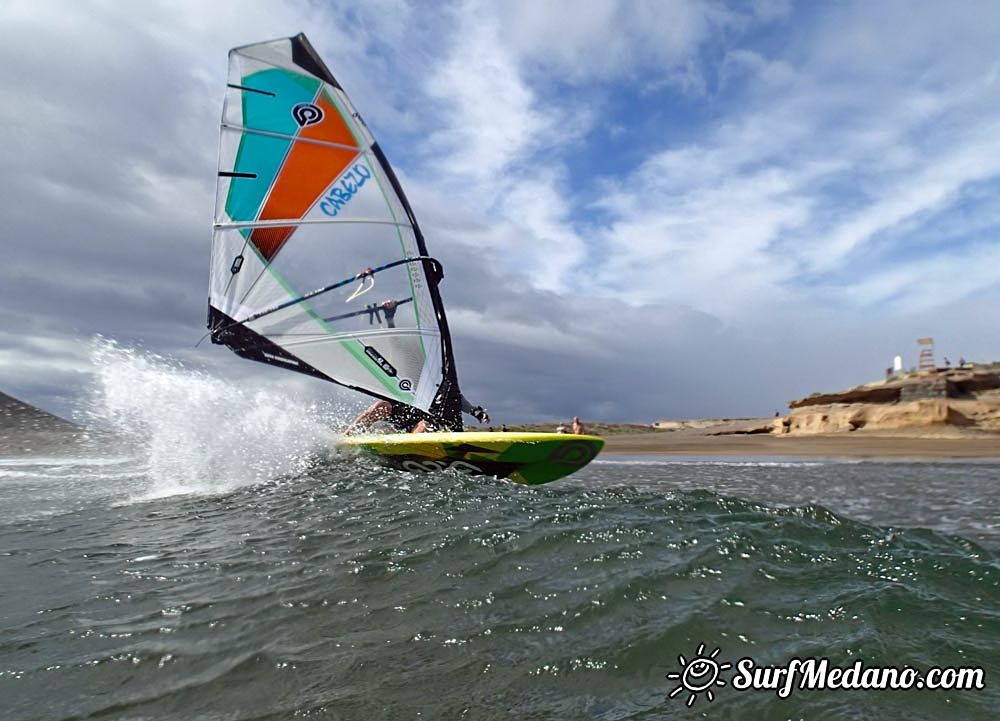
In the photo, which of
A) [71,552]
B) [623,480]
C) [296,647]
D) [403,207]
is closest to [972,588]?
[296,647]

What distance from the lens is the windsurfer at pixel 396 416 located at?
12422mm

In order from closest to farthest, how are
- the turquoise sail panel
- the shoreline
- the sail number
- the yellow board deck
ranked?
the yellow board deck → the turquoise sail panel → the sail number → the shoreline

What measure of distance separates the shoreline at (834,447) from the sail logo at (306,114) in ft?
58.0

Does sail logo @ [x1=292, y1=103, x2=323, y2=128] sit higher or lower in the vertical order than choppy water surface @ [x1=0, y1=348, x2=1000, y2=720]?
higher

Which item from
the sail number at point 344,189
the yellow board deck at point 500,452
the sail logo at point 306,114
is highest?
the sail logo at point 306,114

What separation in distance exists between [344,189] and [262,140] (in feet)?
6.17

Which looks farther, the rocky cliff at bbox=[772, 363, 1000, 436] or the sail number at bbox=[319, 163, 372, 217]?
the rocky cliff at bbox=[772, 363, 1000, 436]

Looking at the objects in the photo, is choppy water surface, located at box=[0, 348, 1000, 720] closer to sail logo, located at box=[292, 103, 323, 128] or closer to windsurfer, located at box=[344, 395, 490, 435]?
windsurfer, located at box=[344, 395, 490, 435]

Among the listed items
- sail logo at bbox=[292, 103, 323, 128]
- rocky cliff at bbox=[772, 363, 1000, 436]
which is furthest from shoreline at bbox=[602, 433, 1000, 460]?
sail logo at bbox=[292, 103, 323, 128]

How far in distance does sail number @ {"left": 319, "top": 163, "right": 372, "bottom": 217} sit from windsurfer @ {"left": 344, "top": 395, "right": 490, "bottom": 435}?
14.2ft

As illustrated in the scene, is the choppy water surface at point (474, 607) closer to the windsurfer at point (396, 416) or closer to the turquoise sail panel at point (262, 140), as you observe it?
the windsurfer at point (396, 416)

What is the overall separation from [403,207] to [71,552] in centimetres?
898

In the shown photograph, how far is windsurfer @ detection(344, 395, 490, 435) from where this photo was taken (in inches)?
489

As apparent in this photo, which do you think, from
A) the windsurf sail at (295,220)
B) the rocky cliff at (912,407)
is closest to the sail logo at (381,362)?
the windsurf sail at (295,220)
